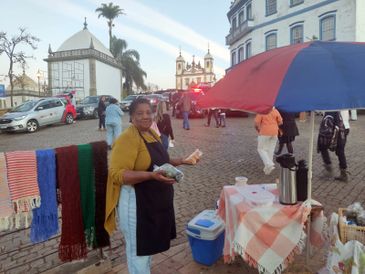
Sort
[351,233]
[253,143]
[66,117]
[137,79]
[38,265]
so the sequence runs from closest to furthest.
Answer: [351,233], [38,265], [253,143], [66,117], [137,79]

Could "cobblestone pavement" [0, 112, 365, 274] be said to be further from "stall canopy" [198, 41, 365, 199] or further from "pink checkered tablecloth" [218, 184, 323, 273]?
"stall canopy" [198, 41, 365, 199]

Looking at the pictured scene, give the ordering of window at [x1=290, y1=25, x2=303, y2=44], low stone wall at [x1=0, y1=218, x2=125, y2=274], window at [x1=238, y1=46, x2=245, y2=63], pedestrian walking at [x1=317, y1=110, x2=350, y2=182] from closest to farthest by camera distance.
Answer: low stone wall at [x1=0, y1=218, x2=125, y2=274] < pedestrian walking at [x1=317, y1=110, x2=350, y2=182] < window at [x1=290, y1=25, x2=303, y2=44] < window at [x1=238, y1=46, x2=245, y2=63]

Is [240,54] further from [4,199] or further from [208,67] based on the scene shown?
[208,67]

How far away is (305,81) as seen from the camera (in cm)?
234

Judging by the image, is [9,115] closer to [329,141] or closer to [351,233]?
[329,141]

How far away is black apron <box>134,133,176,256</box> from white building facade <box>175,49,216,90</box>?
10642 cm

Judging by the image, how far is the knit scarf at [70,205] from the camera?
122 inches

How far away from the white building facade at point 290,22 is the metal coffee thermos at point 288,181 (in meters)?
17.7

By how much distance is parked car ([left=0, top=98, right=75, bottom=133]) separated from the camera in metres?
16.5

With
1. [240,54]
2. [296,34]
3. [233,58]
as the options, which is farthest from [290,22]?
[233,58]

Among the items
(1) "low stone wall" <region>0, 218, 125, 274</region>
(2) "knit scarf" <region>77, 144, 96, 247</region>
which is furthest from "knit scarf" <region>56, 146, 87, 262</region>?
(1) "low stone wall" <region>0, 218, 125, 274</region>

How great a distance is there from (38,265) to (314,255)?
3.26 meters

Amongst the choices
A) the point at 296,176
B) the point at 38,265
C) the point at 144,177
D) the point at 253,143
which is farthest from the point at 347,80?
the point at 253,143

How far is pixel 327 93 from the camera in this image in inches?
88.4
